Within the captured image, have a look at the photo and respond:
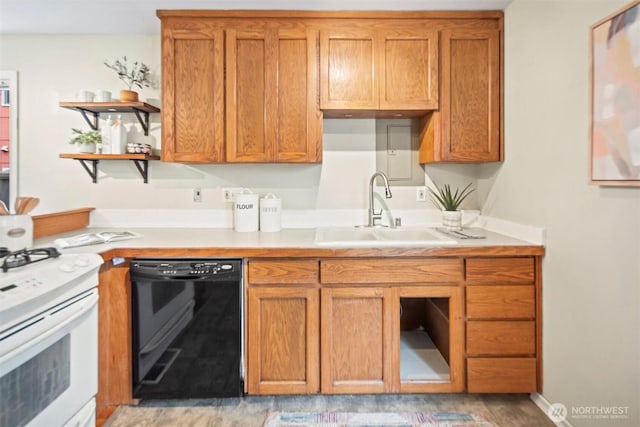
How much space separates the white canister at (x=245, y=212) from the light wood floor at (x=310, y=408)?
1.02 meters

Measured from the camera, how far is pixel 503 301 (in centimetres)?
178

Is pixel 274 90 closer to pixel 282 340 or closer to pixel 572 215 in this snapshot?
pixel 282 340

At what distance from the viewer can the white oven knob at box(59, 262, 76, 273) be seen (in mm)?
1329

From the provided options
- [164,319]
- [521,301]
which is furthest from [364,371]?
[164,319]

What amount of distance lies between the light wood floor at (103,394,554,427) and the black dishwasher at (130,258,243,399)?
3.5 inches

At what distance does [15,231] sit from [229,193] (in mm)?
1180

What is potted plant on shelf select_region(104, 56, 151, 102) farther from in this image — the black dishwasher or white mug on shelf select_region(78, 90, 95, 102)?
the black dishwasher

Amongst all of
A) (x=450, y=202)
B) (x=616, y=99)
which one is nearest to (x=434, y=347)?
(x=450, y=202)

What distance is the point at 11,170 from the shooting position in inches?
95.1

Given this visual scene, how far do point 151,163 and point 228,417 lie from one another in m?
1.76

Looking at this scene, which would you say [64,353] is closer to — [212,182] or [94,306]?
[94,306]

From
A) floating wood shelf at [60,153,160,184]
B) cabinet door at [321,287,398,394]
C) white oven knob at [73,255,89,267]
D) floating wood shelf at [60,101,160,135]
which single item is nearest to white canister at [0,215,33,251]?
white oven knob at [73,255,89,267]

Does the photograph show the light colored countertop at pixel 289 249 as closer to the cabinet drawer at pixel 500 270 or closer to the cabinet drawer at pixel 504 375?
the cabinet drawer at pixel 500 270

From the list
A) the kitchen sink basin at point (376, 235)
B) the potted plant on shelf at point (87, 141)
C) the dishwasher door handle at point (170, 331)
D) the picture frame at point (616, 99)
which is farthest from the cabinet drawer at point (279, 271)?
the potted plant on shelf at point (87, 141)
